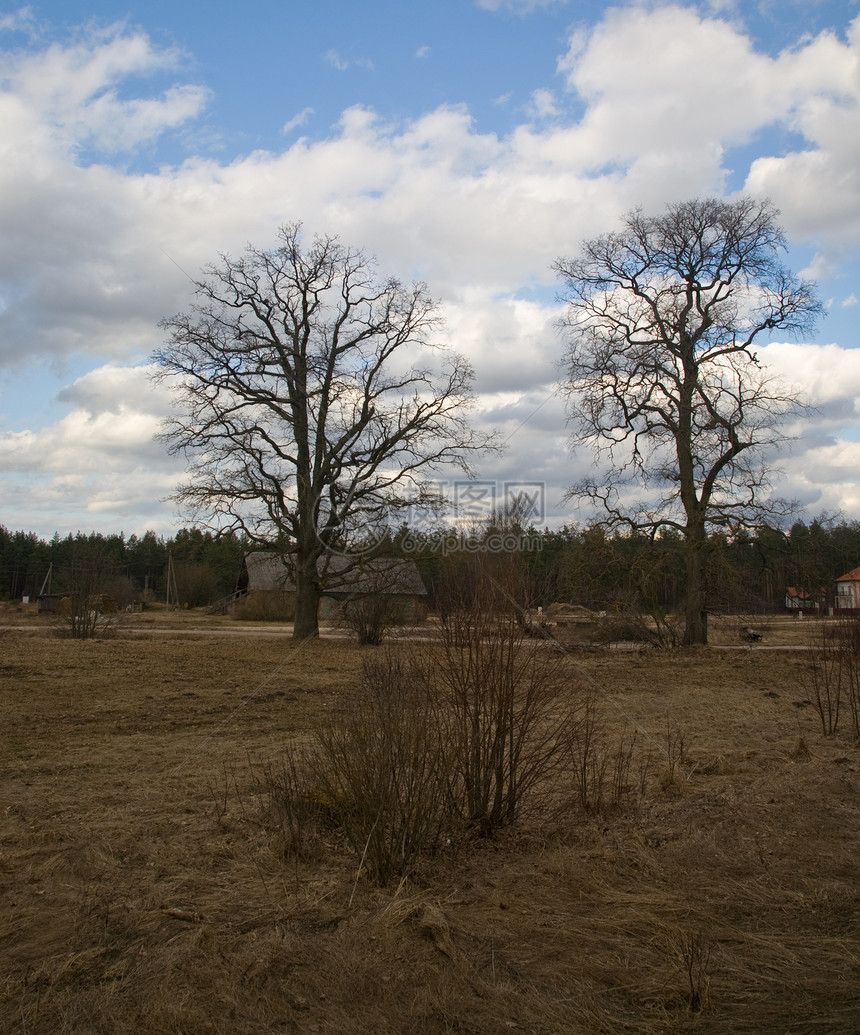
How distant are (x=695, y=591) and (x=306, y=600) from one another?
42.9 feet

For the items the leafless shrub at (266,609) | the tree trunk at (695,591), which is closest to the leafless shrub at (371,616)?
the tree trunk at (695,591)

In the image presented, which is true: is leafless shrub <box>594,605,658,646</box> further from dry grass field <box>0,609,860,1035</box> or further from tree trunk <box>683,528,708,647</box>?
dry grass field <box>0,609,860,1035</box>

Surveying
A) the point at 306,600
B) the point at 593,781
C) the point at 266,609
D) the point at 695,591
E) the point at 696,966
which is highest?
the point at 695,591

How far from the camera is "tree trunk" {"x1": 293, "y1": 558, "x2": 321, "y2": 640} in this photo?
2652 centimetres

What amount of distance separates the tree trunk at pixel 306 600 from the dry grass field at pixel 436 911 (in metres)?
18.5

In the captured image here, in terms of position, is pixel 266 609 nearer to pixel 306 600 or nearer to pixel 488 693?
pixel 306 600

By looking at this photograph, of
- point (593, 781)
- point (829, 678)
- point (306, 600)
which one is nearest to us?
point (593, 781)

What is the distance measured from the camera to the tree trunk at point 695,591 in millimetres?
22234

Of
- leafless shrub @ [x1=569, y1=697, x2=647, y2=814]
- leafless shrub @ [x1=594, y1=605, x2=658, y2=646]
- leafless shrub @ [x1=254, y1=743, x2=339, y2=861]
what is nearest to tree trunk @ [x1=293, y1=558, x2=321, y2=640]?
leafless shrub @ [x1=594, y1=605, x2=658, y2=646]

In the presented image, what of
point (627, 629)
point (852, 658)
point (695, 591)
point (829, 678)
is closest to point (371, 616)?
point (627, 629)

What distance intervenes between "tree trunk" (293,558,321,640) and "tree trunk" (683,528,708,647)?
12.4 meters

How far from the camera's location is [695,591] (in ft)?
74.5

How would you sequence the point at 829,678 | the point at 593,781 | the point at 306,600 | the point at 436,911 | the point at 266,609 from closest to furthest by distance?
the point at 436,911, the point at 593,781, the point at 829,678, the point at 306,600, the point at 266,609

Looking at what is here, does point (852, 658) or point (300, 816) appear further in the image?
point (852, 658)
